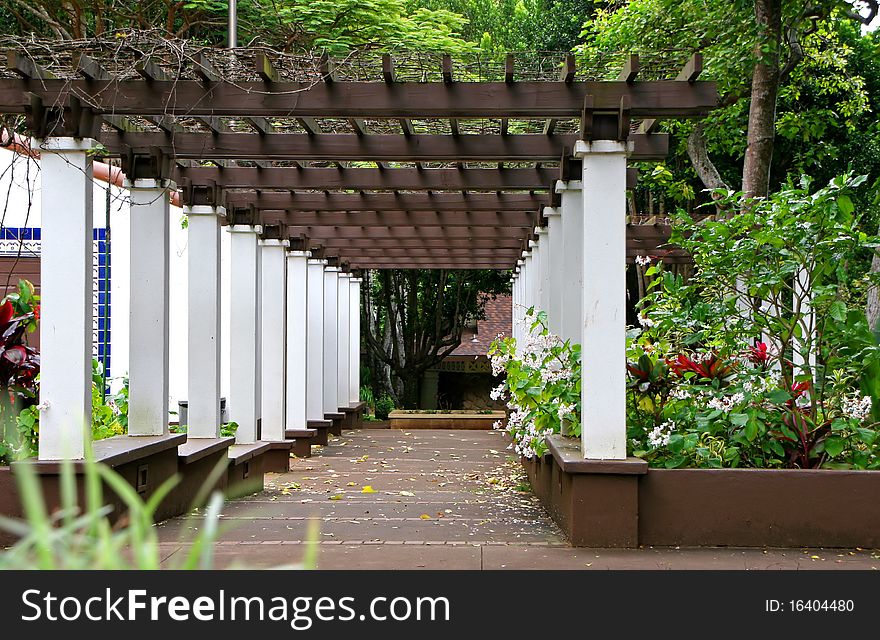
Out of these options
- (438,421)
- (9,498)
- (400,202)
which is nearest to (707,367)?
(9,498)

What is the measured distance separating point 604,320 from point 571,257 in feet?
6.08

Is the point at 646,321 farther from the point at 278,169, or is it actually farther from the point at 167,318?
the point at 278,169

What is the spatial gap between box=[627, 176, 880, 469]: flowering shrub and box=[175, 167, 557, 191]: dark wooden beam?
2.83 metres

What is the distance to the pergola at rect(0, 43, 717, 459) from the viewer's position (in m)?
6.25

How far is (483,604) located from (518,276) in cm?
1409

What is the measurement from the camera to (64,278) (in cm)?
623

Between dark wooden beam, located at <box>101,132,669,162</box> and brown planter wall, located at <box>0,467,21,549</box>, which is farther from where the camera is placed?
dark wooden beam, located at <box>101,132,669,162</box>

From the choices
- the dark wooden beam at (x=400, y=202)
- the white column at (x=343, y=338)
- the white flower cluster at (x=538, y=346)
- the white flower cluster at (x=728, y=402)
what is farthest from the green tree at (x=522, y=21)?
the white flower cluster at (x=728, y=402)

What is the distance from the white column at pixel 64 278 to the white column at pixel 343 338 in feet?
33.9

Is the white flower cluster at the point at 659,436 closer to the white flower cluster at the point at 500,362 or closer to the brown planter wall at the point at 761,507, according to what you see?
the brown planter wall at the point at 761,507

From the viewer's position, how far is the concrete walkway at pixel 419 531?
5664 millimetres

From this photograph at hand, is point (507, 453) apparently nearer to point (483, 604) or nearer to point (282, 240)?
point (282, 240)

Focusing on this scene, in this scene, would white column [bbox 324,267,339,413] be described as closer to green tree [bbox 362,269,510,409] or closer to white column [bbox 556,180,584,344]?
green tree [bbox 362,269,510,409]

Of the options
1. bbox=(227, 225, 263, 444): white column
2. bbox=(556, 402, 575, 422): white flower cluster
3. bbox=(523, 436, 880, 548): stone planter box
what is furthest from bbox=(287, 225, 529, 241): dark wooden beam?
bbox=(523, 436, 880, 548): stone planter box
